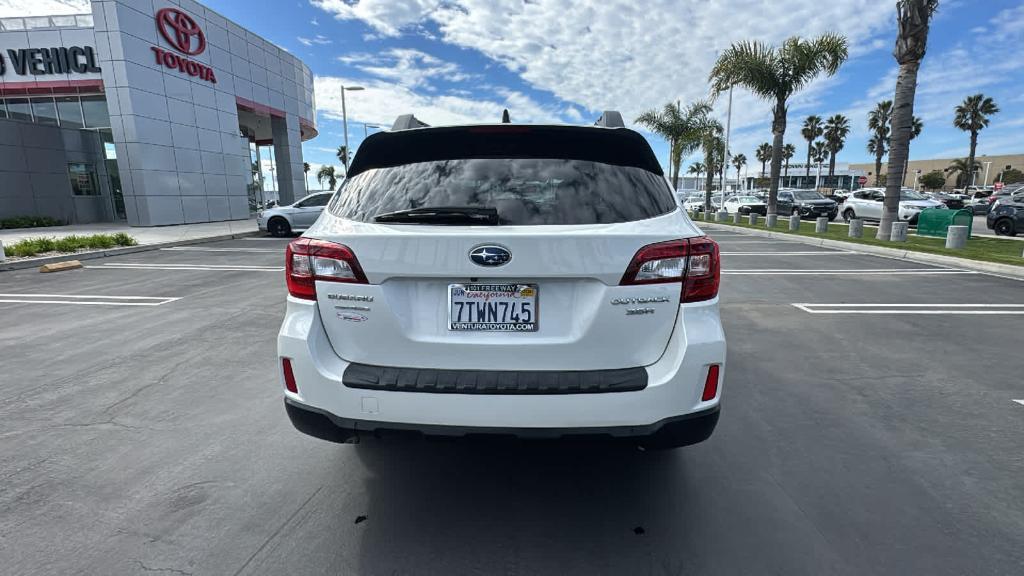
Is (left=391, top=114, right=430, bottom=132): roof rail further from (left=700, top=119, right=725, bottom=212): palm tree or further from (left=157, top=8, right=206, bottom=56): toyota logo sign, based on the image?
(left=700, top=119, right=725, bottom=212): palm tree

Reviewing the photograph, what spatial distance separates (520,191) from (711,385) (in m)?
1.21

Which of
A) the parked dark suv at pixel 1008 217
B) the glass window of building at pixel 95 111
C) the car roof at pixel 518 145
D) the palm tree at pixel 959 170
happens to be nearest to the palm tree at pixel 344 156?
the car roof at pixel 518 145

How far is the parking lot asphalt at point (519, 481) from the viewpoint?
2.16 metres

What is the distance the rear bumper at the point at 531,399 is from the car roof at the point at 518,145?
0.83m

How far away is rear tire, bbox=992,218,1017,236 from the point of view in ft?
56.2

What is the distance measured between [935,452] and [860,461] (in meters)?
0.51

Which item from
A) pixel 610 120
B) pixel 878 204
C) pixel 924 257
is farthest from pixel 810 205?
pixel 610 120

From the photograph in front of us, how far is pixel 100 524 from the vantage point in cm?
238

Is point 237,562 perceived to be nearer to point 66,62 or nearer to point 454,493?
point 454,493

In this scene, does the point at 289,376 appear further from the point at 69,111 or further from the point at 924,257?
the point at 69,111

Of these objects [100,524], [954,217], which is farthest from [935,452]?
[954,217]

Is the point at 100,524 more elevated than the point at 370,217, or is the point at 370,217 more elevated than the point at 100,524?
the point at 370,217

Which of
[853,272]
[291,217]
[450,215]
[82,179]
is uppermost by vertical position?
[82,179]

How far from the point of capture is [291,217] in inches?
714
